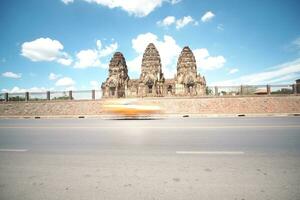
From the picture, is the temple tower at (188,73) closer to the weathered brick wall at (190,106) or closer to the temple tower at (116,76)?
the temple tower at (116,76)

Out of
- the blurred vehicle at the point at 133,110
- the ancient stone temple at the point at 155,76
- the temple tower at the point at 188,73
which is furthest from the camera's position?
the ancient stone temple at the point at 155,76

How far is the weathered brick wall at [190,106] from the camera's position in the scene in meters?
21.0

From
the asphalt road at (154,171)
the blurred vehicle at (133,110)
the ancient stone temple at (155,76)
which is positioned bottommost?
the asphalt road at (154,171)

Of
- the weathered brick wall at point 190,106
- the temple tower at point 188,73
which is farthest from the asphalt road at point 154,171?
the temple tower at point 188,73

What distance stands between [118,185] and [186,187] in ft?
3.34

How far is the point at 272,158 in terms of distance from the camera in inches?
159

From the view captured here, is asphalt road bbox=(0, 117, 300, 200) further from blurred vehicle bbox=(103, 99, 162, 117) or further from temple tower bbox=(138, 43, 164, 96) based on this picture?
temple tower bbox=(138, 43, 164, 96)

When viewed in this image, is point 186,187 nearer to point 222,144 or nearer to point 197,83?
point 222,144

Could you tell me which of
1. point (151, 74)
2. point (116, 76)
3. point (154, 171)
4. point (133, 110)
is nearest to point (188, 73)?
point (151, 74)

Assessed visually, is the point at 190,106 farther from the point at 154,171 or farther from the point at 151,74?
the point at 151,74

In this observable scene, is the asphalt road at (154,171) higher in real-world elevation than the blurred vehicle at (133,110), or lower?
lower

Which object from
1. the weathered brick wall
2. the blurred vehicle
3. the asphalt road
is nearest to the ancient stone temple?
the weathered brick wall

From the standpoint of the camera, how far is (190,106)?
74.4ft

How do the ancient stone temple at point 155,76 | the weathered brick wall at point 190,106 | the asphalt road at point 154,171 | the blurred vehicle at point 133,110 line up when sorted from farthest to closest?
the ancient stone temple at point 155,76
the weathered brick wall at point 190,106
the blurred vehicle at point 133,110
the asphalt road at point 154,171
